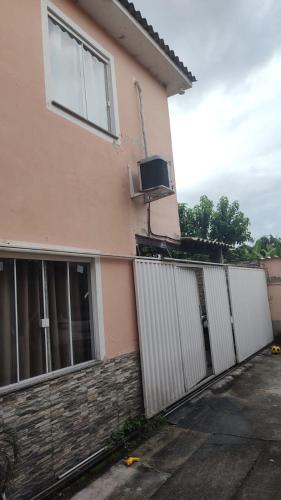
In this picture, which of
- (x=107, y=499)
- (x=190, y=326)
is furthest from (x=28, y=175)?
(x=190, y=326)

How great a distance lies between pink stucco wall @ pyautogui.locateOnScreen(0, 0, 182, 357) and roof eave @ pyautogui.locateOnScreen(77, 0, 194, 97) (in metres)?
0.18

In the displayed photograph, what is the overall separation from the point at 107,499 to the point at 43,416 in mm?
1077

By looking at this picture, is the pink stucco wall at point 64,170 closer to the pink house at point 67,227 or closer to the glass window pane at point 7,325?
the pink house at point 67,227

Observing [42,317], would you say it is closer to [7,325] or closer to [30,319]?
[30,319]

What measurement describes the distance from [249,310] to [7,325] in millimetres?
8248

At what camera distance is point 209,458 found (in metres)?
4.18

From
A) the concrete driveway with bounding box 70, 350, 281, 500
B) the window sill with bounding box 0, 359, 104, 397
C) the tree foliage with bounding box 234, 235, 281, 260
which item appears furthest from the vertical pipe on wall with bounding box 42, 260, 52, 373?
the tree foliage with bounding box 234, 235, 281, 260

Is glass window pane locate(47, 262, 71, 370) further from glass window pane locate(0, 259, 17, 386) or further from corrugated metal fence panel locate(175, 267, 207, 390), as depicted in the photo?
corrugated metal fence panel locate(175, 267, 207, 390)

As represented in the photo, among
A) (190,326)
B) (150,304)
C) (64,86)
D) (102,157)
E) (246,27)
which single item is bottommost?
(190,326)

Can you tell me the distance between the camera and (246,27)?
6.33 metres

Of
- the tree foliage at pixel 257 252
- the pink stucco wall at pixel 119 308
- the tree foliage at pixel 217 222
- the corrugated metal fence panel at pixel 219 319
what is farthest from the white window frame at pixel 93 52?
the tree foliage at pixel 217 222

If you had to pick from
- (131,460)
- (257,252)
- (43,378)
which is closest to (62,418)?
(43,378)

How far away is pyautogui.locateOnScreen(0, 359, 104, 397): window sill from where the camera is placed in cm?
346

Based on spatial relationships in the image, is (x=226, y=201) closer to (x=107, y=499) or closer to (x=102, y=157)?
(x=102, y=157)
